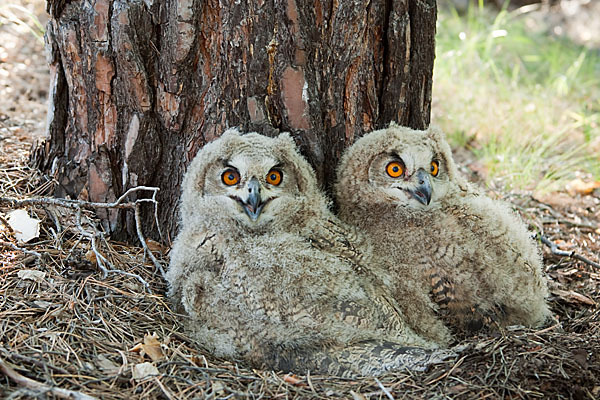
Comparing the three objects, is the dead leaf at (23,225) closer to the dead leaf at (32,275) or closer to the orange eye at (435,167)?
the dead leaf at (32,275)

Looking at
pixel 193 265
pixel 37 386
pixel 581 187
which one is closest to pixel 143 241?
pixel 193 265

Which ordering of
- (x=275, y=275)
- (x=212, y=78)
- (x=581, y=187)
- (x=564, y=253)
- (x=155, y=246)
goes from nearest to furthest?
1. (x=275, y=275)
2. (x=212, y=78)
3. (x=155, y=246)
4. (x=564, y=253)
5. (x=581, y=187)

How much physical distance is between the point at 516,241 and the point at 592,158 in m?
3.22

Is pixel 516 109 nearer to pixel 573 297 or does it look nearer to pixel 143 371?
pixel 573 297

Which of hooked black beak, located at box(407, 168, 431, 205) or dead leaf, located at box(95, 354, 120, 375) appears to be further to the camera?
hooked black beak, located at box(407, 168, 431, 205)

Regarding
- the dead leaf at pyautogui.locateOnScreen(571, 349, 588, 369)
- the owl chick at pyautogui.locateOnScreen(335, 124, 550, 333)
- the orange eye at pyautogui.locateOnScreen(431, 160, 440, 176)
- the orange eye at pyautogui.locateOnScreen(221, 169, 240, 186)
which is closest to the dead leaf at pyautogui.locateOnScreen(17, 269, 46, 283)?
the orange eye at pyautogui.locateOnScreen(221, 169, 240, 186)

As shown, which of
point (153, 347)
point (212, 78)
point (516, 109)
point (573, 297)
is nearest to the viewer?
point (153, 347)

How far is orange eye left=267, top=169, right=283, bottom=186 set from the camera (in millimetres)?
2990

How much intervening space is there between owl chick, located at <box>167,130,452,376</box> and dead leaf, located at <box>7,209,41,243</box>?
0.88 metres

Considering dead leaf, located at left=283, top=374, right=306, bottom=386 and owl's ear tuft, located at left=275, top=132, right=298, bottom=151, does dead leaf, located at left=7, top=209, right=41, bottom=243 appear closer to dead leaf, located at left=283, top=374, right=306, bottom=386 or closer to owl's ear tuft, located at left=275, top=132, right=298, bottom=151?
owl's ear tuft, located at left=275, top=132, right=298, bottom=151

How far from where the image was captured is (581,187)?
207 inches

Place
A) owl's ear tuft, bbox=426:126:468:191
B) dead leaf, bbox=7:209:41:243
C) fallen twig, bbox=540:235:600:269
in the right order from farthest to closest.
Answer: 1. fallen twig, bbox=540:235:600:269
2. owl's ear tuft, bbox=426:126:468:191
3. dead leaf, bbox=7:209:41:243

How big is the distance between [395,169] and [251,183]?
0.88m

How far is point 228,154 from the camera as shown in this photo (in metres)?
2.98
